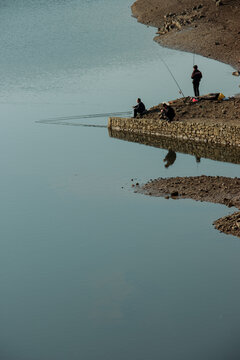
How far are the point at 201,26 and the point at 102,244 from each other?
38.7 m

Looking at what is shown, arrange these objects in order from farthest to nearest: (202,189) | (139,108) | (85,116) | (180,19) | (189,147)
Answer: (180,19)
(85,116)
(139,108)
(189,147)
(202,189)

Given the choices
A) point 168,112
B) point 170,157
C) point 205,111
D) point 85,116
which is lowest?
point 170,157

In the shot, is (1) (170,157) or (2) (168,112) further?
(2) (168,112)

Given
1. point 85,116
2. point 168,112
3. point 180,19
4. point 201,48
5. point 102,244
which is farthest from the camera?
point 180,19

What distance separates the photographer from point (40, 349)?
19344 mm

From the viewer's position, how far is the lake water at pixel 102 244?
19.5 m

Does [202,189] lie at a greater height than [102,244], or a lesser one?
greater

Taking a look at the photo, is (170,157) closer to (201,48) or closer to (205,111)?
(205,111)

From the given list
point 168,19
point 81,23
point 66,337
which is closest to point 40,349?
point 66,337

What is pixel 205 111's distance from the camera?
119 ft

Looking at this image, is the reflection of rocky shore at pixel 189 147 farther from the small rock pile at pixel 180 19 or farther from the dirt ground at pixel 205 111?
the small rock pile at pixel 180 19

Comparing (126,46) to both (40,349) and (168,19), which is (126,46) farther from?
(40,349)

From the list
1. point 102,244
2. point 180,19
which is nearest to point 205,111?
point 102,244

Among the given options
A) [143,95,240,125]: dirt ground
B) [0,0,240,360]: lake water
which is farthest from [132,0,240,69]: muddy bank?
[143,95,240,125]: dirt ground
